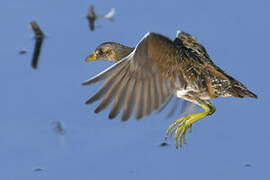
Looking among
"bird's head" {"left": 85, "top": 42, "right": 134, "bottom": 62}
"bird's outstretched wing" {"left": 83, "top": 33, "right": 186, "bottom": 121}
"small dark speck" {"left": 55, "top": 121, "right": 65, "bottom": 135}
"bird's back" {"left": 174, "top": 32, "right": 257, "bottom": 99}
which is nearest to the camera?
"bird's outstretched wing" {"left": 83, "top": 33, "right": 186, "bottom": 121}

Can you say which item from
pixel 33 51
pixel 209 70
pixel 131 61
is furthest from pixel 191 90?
pixel 33 51

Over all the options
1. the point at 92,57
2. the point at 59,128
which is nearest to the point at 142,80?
the point at 59,128

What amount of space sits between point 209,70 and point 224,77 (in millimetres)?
142

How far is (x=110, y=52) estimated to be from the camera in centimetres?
708

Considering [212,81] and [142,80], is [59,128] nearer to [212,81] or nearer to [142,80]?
[142,80]

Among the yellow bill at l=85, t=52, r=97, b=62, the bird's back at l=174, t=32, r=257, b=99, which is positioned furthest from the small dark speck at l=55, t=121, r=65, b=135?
the bird's back at l=174, t=32, r=257, b=99

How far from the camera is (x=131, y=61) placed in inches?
232

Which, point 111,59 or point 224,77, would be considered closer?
point 224,77

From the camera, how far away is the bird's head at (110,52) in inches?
275

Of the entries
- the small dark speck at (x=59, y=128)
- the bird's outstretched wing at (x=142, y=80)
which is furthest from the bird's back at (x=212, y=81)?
the small dark speck at (x=59, y=128)

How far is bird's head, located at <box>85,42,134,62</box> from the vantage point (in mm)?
6996

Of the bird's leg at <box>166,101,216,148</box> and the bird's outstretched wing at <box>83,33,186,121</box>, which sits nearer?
the bird's outstretched wing at <box>83,33,186,121</box>

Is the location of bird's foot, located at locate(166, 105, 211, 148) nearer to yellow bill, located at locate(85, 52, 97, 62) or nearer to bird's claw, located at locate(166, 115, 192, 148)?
bird's claw, located at locate(166, 115, 192, 148)

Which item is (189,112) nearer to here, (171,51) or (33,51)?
(171,51)
